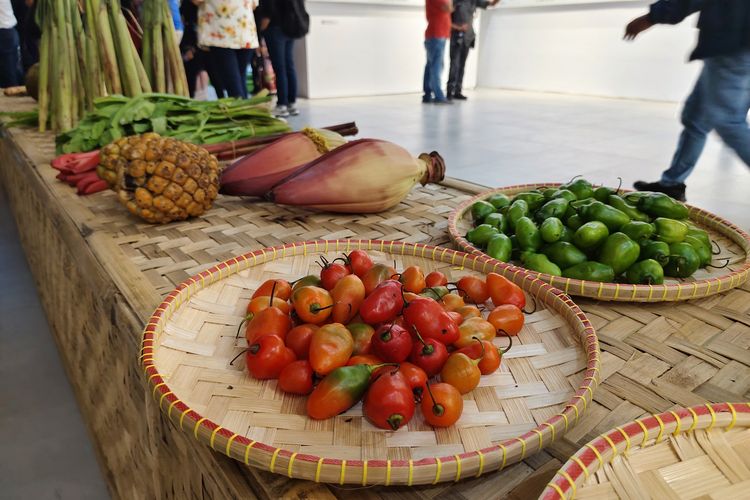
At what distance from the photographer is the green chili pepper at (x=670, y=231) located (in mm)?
1090

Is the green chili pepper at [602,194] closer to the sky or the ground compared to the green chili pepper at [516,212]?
closer to the sky

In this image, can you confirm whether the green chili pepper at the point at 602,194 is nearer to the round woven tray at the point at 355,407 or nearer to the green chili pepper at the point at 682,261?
the green chili pepper at the point at 682,261

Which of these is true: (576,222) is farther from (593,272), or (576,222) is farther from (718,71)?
(718,71)

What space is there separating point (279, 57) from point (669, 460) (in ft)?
19.6

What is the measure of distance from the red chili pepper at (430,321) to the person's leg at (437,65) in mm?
6934

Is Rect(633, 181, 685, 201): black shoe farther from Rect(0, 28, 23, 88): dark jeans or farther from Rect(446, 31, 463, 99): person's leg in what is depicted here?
Rect(446, 31, 463, 99): person's leg

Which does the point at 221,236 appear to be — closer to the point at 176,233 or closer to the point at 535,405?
the point at 176,233

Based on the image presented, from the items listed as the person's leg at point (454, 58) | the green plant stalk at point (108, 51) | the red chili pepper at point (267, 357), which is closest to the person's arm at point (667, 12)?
the green plant stalk at point (108, 51)

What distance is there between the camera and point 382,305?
779 mm

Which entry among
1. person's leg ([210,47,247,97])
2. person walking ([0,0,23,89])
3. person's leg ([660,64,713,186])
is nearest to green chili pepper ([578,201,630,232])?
person's leg ([660,64,713,186])

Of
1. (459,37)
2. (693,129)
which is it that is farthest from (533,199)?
(459,37)

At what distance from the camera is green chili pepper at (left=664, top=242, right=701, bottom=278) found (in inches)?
41.3

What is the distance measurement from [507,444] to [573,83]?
934 cm

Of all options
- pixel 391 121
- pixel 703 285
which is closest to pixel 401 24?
pixel 391 121
